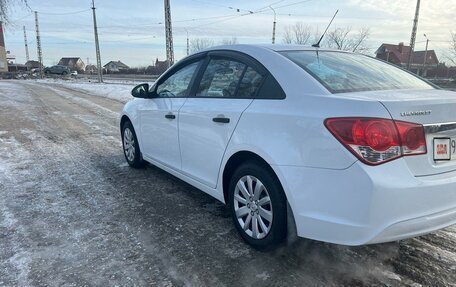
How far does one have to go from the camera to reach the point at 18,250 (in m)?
3.19

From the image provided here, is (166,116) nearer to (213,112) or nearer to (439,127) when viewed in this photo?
(213,112)

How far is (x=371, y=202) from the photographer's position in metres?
2.31

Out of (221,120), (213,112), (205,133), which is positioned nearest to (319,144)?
(221,120)

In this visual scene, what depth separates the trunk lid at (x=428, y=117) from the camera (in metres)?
2.39

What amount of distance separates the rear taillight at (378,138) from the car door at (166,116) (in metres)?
2.13

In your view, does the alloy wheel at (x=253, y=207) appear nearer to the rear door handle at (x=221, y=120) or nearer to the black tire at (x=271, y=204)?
the black tire at (x=271, y=204)

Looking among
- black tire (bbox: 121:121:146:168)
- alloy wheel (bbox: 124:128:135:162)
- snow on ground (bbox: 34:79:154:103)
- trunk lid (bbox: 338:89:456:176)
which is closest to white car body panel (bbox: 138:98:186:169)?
black tire (bbox: 121:121:146:168)

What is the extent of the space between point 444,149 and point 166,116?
2.80m

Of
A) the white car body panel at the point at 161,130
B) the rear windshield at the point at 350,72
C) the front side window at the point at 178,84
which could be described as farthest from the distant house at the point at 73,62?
the rear windshield at the point at 350,72

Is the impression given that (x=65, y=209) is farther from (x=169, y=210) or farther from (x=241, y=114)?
(x=241, y=114)

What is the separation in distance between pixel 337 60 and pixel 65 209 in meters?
3.16

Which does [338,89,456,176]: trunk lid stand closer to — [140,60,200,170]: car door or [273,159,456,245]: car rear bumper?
[273,159,456,245]: car rear bumper

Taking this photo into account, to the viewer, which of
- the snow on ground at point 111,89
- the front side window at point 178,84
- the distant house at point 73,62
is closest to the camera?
the front side window at point 178,84

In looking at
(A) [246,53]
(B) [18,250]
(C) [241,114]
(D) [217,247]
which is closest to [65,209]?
(B) [18,250]
